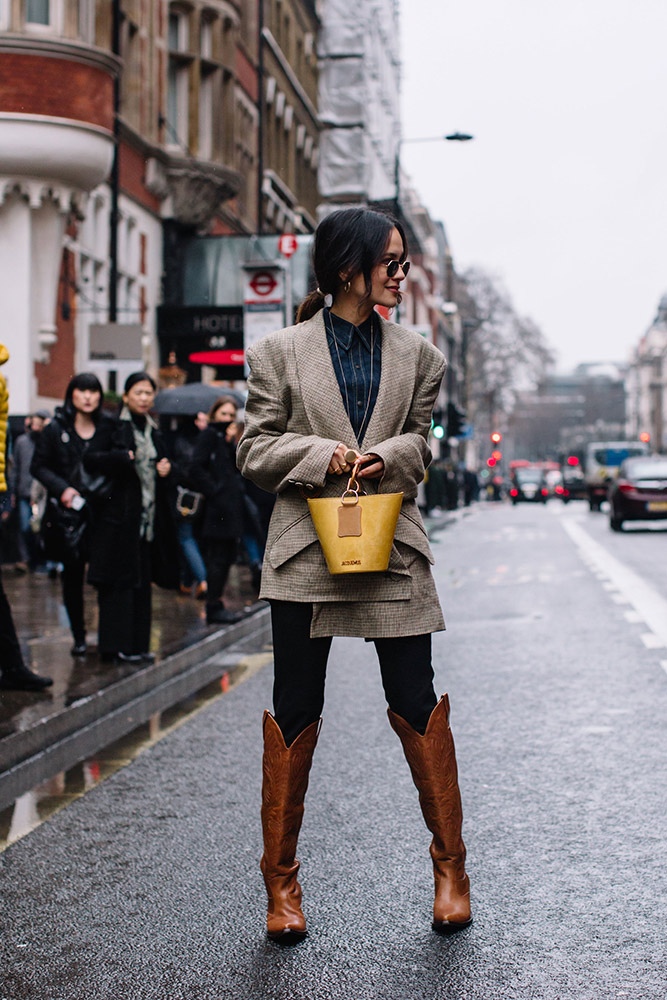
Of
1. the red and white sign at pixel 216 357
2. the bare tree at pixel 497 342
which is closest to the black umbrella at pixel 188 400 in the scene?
the red and white sign at pixel 216 357

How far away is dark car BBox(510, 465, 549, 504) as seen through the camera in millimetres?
73375

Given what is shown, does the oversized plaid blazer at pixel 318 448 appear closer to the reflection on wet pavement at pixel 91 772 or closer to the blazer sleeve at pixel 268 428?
the blazer sleeve at pixel 268 428

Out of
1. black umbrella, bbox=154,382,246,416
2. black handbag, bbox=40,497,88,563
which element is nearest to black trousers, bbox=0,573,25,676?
black handbag, bbox=40,497,88,563

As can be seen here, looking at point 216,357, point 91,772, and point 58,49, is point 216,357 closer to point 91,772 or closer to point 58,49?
point 58,49

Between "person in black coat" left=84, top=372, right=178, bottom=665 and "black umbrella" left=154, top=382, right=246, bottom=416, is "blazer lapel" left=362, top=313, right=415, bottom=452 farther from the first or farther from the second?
"black umbrella" left=154, top=382, right=246, bottom=416

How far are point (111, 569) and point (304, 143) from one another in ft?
113

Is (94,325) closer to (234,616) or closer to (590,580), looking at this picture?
(234,616)

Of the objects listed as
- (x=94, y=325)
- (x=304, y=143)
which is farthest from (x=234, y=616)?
(x=304, y=143)

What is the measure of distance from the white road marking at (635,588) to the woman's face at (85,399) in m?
4.29

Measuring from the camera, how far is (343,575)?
401 cm

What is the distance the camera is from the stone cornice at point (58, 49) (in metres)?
17.0

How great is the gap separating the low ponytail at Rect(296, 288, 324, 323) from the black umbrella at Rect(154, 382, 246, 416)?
10.8 m

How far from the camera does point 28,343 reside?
17.9 meters

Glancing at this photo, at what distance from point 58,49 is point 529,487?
5793 cm
